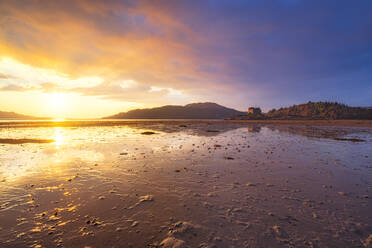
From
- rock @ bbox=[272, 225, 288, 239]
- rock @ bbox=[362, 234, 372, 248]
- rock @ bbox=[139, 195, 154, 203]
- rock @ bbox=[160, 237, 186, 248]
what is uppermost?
rock @ bbox=[362, 234, 372, 248]

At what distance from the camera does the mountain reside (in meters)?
126

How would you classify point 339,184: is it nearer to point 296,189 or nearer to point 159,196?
point 296,189

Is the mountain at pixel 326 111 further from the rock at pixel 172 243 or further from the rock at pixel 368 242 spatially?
the rock at pixel 172 243

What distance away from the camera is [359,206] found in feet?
19.0

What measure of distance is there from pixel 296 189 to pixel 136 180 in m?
7.81

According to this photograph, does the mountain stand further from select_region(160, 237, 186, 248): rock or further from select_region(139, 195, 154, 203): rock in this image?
select_region(160, 237, 186, 248): rock

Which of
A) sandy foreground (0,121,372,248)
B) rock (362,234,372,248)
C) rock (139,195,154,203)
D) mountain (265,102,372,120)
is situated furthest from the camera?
mountain (265,102,372,120)

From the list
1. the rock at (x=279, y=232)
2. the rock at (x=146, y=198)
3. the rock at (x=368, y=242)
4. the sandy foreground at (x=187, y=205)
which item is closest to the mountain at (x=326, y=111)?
the sandy foreground at (x=187, y=205)

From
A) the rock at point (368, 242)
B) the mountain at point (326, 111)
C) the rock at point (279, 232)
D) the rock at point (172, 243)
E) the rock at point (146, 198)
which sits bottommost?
the rock at point (146, 198)

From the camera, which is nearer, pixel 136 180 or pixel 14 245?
pixel 14 245

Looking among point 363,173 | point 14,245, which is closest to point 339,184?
point 363,173

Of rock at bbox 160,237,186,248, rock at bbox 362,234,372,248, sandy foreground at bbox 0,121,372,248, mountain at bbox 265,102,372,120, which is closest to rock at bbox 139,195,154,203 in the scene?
sandy foreground at bbox 0,121,372,248

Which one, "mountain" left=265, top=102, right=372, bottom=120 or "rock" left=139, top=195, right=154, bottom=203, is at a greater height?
"mountain" left=265, top=102, right=372, bottom=120

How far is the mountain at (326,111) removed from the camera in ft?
414
